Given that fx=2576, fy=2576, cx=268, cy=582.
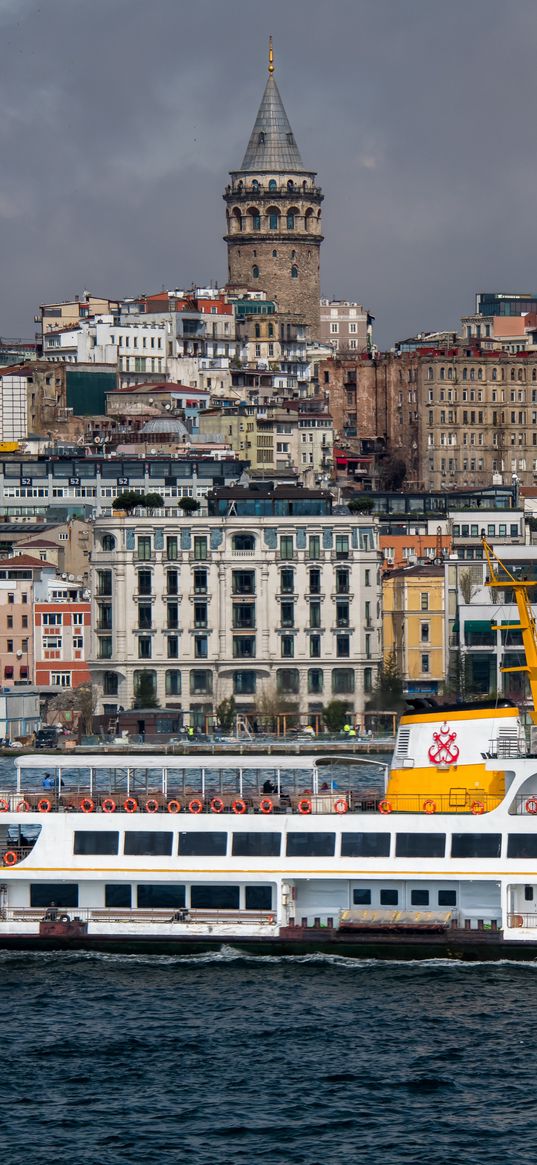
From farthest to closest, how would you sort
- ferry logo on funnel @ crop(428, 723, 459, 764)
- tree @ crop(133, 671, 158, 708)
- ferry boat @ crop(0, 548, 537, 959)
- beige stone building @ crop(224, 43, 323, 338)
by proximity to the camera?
beige stone building @ crop(224, 43, 323, 338), tree @ crop(133, 671, 158, 708), ferry logo on funnel @ crop(428, 723, 459, 764), ferry boat @ crop(0, 548, 537, 959)

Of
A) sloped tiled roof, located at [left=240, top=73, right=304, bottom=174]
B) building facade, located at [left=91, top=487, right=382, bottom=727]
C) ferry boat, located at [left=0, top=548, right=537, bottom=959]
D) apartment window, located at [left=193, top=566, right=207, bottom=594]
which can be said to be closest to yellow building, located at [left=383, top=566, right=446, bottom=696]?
building facade, located at [left=91, top=487, right=382, bottom=727]

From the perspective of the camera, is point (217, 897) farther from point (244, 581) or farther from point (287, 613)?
point (244, 581)

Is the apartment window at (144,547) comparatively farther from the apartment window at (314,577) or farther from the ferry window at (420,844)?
the ferry window at (420,844)

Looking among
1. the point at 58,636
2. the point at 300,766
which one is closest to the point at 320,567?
the point at 58,636

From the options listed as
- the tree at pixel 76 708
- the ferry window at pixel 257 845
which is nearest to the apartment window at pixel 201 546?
the tree at pixel 76 708

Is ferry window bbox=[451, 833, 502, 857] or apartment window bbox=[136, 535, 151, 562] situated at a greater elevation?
apartment window bbox=[136, 535, 151, 562]

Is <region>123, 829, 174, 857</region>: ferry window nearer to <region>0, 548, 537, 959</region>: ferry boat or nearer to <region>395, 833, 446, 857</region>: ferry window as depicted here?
<region>0, 548, 537, 959</region>: ferry boat

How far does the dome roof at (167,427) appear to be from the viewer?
130 m

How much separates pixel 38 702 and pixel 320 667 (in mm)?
10225

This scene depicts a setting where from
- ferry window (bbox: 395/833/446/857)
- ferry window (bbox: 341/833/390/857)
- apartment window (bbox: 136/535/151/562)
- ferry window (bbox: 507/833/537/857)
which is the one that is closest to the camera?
ferry window (bbox: 507/833/537/857)

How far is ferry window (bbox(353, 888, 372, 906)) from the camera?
131 feet

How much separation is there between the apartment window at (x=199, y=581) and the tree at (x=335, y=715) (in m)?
6.08

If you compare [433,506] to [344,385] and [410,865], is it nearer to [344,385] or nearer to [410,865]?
[344,385]

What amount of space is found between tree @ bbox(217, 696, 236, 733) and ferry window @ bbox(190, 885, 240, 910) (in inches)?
1918
